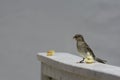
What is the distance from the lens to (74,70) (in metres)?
2.07

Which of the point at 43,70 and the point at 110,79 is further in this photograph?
the point at 43,70

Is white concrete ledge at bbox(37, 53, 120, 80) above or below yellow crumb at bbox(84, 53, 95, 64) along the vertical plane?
below

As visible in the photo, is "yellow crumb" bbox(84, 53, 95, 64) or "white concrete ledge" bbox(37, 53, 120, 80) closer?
"white concrete ledge" bbox(37, 53, 120, 80)

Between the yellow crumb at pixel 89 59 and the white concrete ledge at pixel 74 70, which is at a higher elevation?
the yellow crumb at pixel 89 59

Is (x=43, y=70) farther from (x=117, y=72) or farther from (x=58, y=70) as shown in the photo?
(x=117, y=72)

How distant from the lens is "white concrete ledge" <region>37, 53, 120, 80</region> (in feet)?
5.86

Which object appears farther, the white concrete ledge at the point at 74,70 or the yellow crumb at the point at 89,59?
the yellow crumb at the point at 89,59

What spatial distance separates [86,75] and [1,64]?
3213mm

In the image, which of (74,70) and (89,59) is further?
(89,59)

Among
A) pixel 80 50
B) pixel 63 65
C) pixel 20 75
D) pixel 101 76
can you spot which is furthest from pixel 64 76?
pixel 20 75

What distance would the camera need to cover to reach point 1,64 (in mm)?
5016

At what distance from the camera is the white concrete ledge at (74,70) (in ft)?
5.86

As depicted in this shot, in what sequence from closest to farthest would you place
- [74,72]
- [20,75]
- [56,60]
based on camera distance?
1. [74,72]
2. [56,60]
3. [20,75]

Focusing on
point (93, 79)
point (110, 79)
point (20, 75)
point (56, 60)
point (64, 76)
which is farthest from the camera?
point (20, 75)
